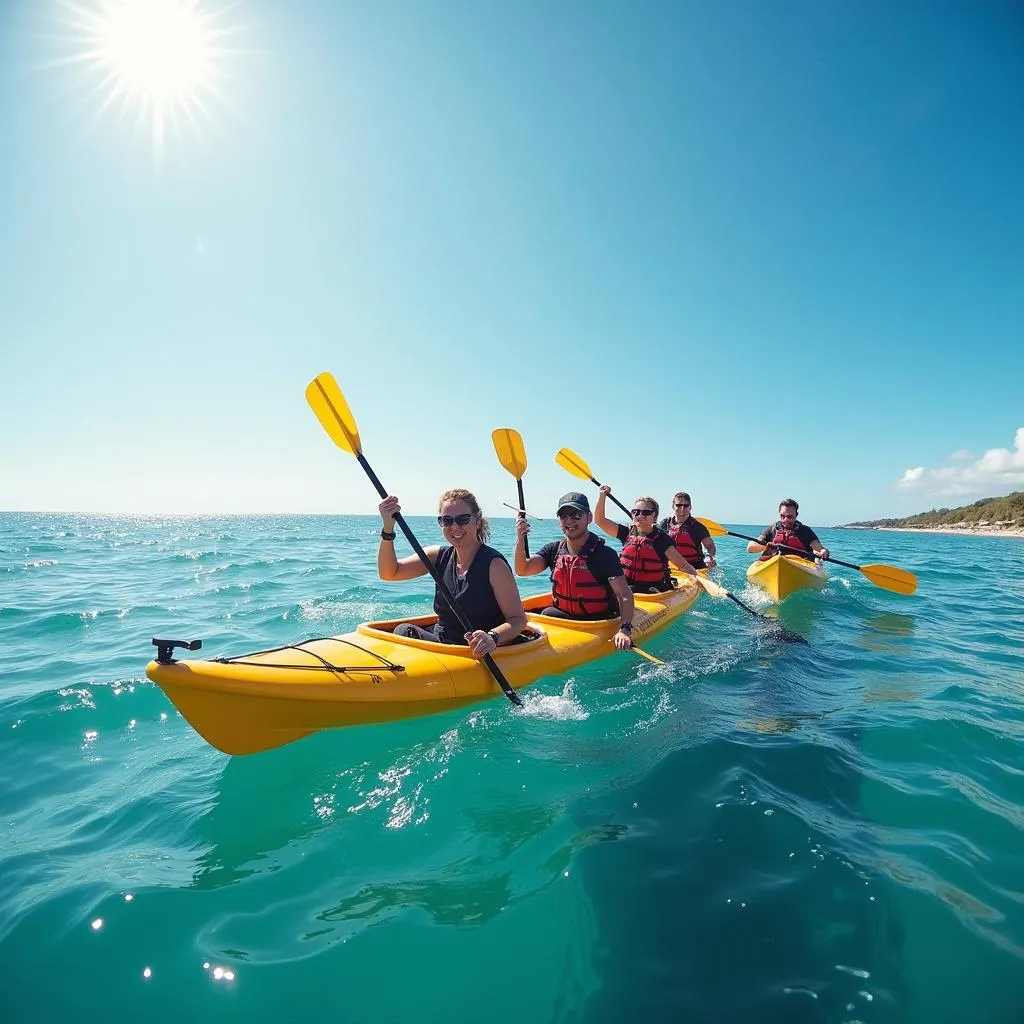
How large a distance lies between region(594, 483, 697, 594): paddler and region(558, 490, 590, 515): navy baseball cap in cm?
216

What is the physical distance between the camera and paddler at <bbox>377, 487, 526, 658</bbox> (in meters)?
4.38

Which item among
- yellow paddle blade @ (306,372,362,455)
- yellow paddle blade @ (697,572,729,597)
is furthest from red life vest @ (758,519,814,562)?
yellow paddle blade @ (306,372,362,455)

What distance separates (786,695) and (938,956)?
2.91m

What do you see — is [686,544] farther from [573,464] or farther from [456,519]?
[456,519]

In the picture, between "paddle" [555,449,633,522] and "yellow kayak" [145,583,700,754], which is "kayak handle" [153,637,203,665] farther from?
"paddle" [555,449,633,522]

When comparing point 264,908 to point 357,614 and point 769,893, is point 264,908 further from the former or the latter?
point 357,614

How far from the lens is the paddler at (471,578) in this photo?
→ 172 inches

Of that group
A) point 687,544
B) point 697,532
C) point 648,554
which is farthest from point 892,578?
point 648,554

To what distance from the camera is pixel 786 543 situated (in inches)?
416

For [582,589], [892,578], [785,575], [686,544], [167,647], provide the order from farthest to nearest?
[686,544] < [785,575] < [892,578] < [582,589] < [167,647]

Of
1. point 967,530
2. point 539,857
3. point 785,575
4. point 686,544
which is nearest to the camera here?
point 539,857

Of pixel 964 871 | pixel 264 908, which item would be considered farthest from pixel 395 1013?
pixel 964 871

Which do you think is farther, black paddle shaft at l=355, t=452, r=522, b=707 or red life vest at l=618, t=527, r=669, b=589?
red life vest at l=618, t=527, r=669, b=589

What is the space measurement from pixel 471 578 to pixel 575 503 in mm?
1573
